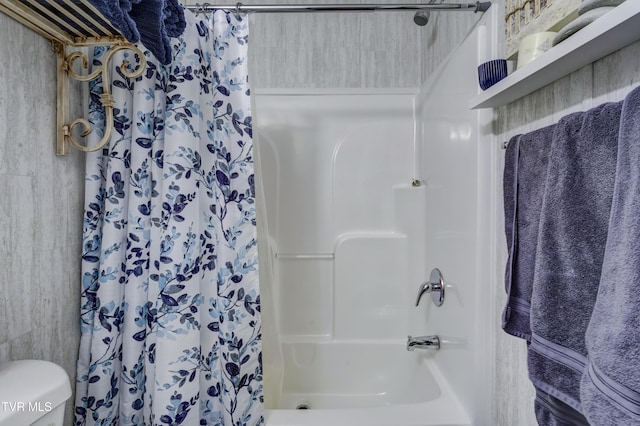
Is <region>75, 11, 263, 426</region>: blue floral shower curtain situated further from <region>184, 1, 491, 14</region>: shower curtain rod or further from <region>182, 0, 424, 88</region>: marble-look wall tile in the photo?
Result: <region>182, 0, 424, 88</region>: marble-look wall tile

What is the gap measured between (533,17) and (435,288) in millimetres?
1045

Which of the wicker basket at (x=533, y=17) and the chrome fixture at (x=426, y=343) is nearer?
the wicker basket at (x=533, y=17)

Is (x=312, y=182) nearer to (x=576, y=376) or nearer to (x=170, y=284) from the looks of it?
(x=170, y=284)

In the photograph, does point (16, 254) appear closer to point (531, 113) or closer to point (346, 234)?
point (531, 113)

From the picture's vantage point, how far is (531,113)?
36.6 inches

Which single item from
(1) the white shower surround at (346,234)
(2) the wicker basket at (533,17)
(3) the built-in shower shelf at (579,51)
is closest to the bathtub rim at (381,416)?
(1) the white shower surround at (346,234)

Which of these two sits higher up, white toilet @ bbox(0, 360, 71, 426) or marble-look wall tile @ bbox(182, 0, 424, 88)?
marble-look wall tile @ bbox(182, 0, 424, 88)

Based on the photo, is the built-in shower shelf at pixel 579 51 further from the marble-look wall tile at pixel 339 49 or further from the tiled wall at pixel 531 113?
the marble-look wall tile at pixel 339 49

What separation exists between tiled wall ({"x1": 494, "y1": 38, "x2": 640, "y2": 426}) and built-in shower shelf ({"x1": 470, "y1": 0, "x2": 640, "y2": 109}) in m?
0.02

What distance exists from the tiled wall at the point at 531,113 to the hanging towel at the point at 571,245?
0.09 m

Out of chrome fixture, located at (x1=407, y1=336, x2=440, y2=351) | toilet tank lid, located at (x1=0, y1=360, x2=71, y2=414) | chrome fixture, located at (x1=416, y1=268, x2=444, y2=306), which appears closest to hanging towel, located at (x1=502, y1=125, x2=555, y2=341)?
chrome fixture, located at (x1=416, y1=268, x2=444, y2=306)

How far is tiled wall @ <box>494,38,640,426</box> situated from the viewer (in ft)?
2.14

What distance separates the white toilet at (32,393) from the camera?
2.13ft

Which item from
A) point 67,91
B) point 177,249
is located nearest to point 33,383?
point 177,249
